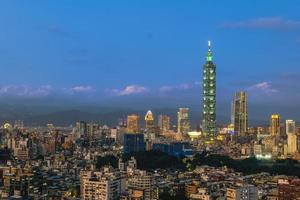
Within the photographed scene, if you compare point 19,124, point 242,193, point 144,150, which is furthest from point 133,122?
point 242,193

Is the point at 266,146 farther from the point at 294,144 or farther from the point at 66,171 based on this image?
the point at 66,171

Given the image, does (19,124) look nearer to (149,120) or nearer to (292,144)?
(149,120)

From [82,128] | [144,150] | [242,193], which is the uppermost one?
[82,128]

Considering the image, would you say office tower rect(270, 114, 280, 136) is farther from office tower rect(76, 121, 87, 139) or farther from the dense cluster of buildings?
office tower rect(76, 121, 87, 139)

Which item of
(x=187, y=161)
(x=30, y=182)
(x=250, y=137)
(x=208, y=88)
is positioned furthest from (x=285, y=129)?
(x=30, y=182)

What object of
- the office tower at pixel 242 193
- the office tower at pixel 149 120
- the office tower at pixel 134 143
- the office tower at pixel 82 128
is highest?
the office tower at pixel 149 120

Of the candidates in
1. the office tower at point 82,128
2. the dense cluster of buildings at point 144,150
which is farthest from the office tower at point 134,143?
the office tower at point 82,128

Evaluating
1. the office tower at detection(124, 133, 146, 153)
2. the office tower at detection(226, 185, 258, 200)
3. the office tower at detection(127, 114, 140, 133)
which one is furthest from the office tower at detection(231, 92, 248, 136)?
the office tower at detection(226, 185, 258, 200)

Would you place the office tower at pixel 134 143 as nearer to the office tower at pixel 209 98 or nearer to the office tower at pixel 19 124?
the office tower at pixel 209 98
